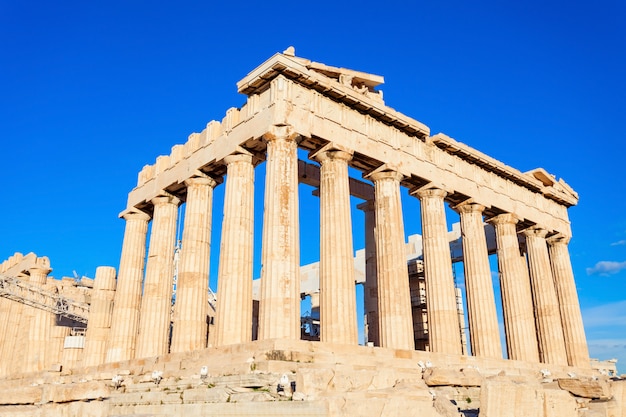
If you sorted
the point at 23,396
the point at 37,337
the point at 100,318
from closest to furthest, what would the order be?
1. the point at 23,396
2. the point at 100,318
3. the point at 37,337

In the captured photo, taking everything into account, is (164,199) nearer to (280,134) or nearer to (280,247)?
(280,134)

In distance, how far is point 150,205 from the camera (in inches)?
1296

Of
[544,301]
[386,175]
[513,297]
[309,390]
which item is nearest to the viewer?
[309,390]

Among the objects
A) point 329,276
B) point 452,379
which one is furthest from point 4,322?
point 452,379

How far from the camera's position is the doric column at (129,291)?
30.0 m

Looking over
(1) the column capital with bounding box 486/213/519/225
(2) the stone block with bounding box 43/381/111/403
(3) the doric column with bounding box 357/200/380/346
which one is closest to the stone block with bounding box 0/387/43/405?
(2) the stone block with bounding box 43/381/111/403

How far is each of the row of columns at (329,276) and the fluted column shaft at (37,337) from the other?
11058mm

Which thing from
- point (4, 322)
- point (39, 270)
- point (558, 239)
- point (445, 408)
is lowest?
point (445, 408)

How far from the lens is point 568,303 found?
3744 cm

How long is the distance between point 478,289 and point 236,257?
562 inches

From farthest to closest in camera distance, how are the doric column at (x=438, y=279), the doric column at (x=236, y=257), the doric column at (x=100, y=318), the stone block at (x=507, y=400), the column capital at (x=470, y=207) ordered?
the column capital at (x=470, y=207), the doric column at (x=100, y=318), the doric column at (x=438, y=279), the doric column at (x=236, y=257), the stone block at (x=507, y=400)

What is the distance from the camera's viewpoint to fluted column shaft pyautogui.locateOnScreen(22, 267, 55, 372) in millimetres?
37684

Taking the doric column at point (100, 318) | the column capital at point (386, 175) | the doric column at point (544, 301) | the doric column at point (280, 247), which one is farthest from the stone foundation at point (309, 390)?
the doric column at point (544, 301)

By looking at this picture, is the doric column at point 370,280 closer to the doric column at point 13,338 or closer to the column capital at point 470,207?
the column capital at point 470,207
